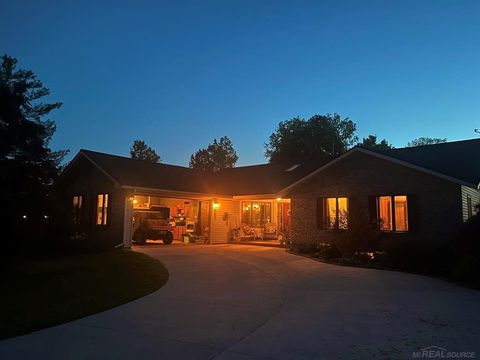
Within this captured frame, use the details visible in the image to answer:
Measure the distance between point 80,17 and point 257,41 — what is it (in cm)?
666

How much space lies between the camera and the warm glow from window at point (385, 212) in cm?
1617

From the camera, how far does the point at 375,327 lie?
600 centimetres

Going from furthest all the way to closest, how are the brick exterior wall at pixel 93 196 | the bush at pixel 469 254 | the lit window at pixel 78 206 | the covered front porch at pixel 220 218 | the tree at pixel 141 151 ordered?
the tree at pixel 141 151 < the covered front porch at pixel 220 218 < the lit window at pixel 78 206 < the brick exterior wall at pixel 93 196 < the bush at pixel 469 254

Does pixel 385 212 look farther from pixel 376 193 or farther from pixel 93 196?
pixel 93 196

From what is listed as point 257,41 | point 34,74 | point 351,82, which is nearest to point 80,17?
point 257,41

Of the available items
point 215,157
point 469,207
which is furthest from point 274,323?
point 215,157

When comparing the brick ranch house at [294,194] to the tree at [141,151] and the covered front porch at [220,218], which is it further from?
the tree at [141,151]

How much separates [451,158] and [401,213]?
12.0 ft

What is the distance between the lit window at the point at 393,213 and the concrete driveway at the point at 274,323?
5574 millimetres

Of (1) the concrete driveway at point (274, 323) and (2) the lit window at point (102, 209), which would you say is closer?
(1) the concrete driveway at point (274, 323)

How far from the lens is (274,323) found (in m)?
6.27

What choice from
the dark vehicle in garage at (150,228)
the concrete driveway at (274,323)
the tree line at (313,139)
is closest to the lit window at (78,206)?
the dark vehicle in garage at (150,228)

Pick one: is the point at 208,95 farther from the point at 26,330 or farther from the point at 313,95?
the point at 26,330

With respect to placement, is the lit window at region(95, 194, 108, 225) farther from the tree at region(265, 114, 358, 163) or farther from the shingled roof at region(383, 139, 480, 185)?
the tree at region(265, 114, 358, 163)
